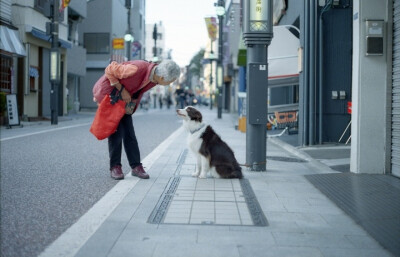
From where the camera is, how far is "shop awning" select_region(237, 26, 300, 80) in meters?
13.9

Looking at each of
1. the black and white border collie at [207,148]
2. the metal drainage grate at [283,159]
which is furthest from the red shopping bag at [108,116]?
the metal drainage grate at [283,159]

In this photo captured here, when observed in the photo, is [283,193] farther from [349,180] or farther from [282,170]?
[282,170]

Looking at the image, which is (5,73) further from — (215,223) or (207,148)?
(215,223)

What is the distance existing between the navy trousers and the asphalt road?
333 millimetres

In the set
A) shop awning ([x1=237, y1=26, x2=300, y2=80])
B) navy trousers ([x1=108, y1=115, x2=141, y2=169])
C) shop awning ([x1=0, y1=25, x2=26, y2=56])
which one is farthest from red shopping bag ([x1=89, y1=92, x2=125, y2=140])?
shop awning ([x1=0, y1=25, x2=26, y2=56])

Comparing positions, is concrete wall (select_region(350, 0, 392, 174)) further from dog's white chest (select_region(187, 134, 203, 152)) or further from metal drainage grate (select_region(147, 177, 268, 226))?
dog's white chest (select_region(187, 134, 203, 152))

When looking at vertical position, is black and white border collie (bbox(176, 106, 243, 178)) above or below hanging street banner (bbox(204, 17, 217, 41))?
below

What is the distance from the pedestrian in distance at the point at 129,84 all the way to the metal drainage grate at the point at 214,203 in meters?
0.72

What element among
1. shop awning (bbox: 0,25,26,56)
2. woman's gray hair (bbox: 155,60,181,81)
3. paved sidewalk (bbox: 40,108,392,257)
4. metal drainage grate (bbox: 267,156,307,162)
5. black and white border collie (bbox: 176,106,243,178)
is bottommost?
paved sidewalk (bbox: 40,108,392,257)

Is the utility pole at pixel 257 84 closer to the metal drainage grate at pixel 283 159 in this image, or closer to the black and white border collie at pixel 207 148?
the black and white border collie at pixel 207 148

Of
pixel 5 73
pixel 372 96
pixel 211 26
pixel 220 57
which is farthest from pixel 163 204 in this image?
pixel 211 26

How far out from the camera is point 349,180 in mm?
6758

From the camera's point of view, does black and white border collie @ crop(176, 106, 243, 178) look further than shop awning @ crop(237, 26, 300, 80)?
No

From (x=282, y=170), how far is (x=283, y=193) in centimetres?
204
